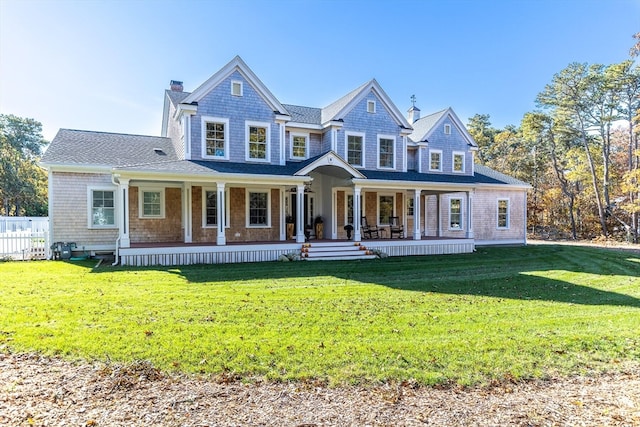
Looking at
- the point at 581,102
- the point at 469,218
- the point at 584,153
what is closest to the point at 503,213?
the point at 469,218

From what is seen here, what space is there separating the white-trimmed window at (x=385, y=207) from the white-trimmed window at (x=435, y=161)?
3.30m

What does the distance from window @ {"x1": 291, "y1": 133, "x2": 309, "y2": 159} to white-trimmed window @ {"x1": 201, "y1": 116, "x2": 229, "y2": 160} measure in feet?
10.9

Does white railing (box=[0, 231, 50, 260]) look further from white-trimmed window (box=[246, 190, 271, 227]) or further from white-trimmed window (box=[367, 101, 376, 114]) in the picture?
white-trimmed window (box=[367, 101, 376, 114])

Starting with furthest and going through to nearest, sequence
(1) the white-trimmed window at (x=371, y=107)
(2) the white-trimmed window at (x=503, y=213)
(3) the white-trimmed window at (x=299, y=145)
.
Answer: (2) the white-trimmed window at (x=503, y=213) < (1) the white-trimmed window at (x=371, y=107) < (3) the white-trimmed window at (x=299, y=145)

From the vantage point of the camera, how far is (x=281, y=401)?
3621mm

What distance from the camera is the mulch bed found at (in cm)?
330

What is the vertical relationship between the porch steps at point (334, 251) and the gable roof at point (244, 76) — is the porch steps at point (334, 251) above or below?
below

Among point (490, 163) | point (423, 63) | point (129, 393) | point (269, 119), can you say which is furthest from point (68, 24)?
point (490, 163)

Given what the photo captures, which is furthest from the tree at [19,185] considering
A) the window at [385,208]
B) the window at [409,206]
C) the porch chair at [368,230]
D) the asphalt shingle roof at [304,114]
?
the window at [409,206]

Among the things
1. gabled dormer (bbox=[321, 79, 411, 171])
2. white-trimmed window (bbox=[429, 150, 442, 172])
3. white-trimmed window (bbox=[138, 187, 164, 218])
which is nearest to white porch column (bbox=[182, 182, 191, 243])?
white-trimmed window (bbox=[138, 187, 164, 218])

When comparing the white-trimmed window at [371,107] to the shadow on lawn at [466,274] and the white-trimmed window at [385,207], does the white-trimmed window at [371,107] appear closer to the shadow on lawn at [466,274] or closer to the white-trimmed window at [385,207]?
the white-trimmed window at [385,207]

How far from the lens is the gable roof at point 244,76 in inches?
589

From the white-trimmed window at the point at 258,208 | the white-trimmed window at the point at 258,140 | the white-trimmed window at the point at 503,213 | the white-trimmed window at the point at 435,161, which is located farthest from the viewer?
the white-trimmed window at the point at 503,213

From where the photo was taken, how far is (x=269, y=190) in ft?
54.1
